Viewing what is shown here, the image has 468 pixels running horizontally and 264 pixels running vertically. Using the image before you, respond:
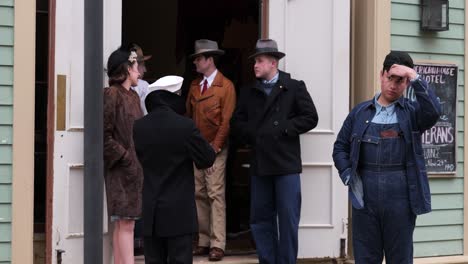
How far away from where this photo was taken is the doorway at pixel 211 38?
10.0 metres

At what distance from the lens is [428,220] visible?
8945mm

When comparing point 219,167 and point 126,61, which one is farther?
point 219,167

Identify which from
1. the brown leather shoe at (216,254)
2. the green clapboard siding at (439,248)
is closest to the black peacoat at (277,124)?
the brown leather shoe at (216,254)

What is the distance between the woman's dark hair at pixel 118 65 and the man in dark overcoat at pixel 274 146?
3.62ft

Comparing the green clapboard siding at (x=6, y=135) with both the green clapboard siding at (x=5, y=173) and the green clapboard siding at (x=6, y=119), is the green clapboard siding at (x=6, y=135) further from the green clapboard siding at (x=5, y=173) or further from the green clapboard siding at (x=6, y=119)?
the green clapboard siding at (x=5, y=173)

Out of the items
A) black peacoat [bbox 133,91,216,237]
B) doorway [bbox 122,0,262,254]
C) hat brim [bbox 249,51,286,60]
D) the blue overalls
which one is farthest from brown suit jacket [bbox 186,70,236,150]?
the blue overalls

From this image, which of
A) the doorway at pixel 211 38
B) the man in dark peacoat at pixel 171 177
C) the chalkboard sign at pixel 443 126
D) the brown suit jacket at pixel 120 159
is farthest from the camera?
the doorway at pixel 211 38

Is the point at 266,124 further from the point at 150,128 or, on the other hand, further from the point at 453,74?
the point at 453,74

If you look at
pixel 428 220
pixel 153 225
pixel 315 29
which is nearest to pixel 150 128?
pixel 153 225

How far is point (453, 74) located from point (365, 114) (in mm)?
3114

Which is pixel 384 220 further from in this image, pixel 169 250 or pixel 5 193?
pixel 5 193

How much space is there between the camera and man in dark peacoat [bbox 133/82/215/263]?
6391mm

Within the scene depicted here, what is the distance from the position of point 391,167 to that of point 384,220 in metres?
0.35

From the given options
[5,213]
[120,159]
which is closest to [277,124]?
[120,159]
